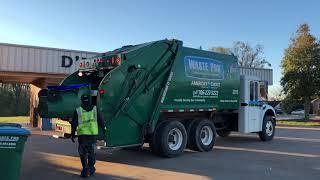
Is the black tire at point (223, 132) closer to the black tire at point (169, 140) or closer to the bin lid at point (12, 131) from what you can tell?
Result: the black tire at point (169, 140)

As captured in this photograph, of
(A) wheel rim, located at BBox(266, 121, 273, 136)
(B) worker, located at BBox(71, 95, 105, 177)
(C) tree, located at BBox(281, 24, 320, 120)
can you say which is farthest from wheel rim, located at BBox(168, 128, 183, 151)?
(C) tree, located at BBox(281, 24, 320, 120)

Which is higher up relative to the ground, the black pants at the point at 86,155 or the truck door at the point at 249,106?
the truck door at the point at 249,106

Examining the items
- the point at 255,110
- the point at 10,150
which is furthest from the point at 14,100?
the point at 10,150

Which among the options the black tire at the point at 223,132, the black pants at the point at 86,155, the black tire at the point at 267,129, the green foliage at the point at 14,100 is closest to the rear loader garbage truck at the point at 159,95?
the black tire at the point at 223,132

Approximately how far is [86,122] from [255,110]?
8874 millimetres

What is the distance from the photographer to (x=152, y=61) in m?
13.2

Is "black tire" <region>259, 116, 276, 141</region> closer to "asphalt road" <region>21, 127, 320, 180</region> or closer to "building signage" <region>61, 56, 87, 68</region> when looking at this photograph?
"asphalt road" <region>21, 127, 320, 180</region>

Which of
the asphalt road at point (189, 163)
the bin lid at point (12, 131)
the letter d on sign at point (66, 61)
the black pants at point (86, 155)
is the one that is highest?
the letter d on sign at point (66, 61)

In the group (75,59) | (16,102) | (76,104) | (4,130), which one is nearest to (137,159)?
(76,104)

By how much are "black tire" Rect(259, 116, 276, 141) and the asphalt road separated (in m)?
1.59

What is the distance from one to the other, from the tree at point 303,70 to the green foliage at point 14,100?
44.6m

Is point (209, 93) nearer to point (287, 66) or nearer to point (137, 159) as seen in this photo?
point (137, 159)

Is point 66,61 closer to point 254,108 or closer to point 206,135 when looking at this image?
point 254,108

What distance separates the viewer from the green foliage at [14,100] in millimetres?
73562
